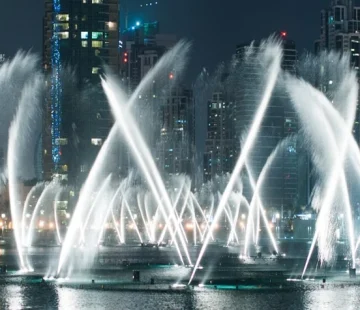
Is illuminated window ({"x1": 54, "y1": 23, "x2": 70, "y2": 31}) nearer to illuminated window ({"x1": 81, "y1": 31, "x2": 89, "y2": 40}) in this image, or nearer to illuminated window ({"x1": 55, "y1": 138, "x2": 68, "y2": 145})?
illuminated window ({"x1": 81, "y1": 31, "x2": 89, "y2": 40})

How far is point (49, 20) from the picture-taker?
185500mm

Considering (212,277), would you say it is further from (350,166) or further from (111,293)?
(350,166)

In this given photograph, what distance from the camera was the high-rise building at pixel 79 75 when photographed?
17338 cm

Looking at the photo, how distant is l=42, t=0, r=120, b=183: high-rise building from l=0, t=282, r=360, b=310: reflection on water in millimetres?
113210

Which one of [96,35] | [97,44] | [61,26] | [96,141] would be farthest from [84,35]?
[96,141]

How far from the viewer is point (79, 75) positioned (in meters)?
176

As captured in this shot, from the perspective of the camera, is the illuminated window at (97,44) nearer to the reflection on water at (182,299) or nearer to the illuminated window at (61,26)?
the illuminated window at (61,26)

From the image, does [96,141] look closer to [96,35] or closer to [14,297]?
[96,35]

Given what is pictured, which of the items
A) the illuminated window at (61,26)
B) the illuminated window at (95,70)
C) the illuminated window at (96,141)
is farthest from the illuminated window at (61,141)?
the illuminated window at (61,26)

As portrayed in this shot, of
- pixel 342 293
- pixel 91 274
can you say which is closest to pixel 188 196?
pixel 91 274

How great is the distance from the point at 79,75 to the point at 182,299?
408ft

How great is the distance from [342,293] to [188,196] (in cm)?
11791

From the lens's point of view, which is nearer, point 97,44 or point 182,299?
point 182,299

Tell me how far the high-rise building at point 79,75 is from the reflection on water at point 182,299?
113 m
